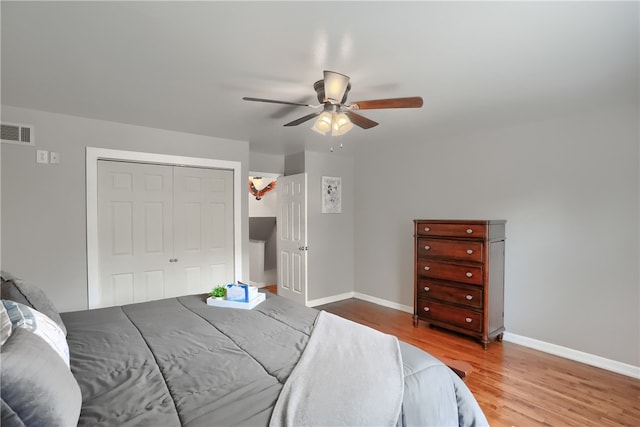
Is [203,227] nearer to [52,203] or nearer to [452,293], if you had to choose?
[52,203]

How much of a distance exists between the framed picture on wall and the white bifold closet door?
1.41 metres

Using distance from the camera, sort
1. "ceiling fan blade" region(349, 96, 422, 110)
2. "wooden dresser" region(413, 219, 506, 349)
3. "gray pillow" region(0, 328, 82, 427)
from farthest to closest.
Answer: "wooden dresser" region(413, 219, 506, 349) < "ceiling fan blade" region(349, 96, 422, 110) < "gray pillow" region(0, 328, 82, 427)

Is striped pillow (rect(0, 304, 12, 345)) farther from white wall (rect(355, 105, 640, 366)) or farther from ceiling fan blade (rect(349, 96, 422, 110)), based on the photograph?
white wall (rect(355, 105, 640, 366))

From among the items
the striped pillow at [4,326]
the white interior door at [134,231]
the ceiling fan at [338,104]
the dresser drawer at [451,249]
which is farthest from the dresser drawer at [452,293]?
the striped pillow at [4,326]

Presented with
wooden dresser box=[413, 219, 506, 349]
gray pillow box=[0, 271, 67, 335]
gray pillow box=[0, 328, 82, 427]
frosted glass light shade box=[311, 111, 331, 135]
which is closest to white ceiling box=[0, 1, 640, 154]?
frosted glass light shade box=[311, 111, 331, 135]

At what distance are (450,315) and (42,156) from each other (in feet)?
14.1

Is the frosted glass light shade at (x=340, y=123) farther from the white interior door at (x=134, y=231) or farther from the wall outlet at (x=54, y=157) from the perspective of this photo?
the wall outlet at (x=54, y=157)

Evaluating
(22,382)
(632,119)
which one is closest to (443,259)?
(632,119)

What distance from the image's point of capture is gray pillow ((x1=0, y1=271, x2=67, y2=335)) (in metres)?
1.62

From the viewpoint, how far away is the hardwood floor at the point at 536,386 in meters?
2.14

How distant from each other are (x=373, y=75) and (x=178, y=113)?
6.15ft

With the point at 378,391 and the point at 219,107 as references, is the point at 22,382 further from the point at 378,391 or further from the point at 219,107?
the point at 219,107

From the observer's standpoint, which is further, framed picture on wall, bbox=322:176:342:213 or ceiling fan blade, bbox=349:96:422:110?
framed picture on wall, bbox=322:176:342:213

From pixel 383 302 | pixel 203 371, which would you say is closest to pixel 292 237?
pixel 383 302
